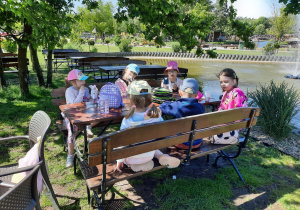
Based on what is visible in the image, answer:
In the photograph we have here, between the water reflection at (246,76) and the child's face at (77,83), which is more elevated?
the child's face at (77,83)

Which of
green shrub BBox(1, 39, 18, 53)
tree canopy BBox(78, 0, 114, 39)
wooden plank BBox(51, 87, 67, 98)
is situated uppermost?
tree canopy BBox(78, 0, 114, 39)

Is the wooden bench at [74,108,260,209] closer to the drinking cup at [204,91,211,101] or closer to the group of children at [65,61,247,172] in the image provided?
the group of children at [65,61,247,172]

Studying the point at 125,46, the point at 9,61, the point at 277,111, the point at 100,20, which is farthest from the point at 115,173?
the point at 100,20

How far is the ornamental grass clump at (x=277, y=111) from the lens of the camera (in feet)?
14.2

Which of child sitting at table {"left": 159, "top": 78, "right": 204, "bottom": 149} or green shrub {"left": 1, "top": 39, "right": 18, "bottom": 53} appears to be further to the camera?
green shrub {"left": 1, "top": 39, "right": 18, "bottom": 53}

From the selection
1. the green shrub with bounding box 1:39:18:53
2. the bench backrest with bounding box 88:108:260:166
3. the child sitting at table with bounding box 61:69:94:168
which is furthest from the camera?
the green shrub with bounding box 1:39:18:53

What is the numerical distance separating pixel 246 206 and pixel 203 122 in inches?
47.0

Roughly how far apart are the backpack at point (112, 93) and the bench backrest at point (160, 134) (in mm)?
955

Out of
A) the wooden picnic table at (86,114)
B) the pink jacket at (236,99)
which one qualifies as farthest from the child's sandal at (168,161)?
the pink jacket at (236,99)

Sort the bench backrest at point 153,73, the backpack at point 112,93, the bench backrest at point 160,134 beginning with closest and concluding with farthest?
the bench backrest at point 160,134 < the backpack at point 112,93 < the bench backrest at point 153,73

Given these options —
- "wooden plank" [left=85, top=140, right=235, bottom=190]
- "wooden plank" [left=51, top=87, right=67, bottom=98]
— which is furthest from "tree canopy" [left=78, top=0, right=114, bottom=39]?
"wooden plank" [left=85, top=140, right=235, bottom=190]

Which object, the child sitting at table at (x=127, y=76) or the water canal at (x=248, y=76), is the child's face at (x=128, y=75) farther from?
the water canal at (x=248, y=76)

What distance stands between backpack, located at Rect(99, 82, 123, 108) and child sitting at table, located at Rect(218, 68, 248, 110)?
1.63 m

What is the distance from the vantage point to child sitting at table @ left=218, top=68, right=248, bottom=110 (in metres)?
3.04
